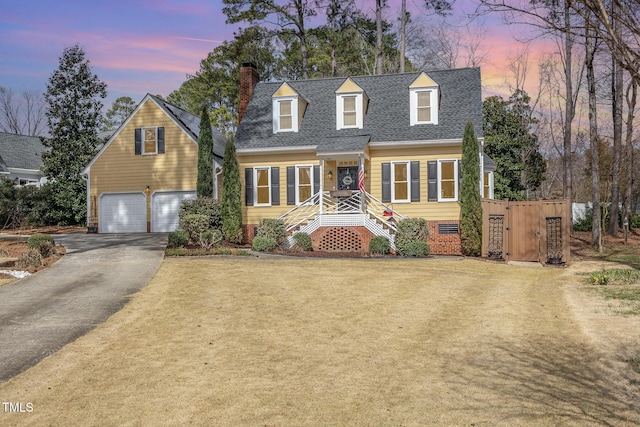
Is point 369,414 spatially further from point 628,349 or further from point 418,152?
point 418,152

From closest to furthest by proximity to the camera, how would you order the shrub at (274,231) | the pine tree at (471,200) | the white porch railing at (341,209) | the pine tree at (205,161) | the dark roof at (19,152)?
the pine tree at (471,200)
the shrub at (274,231)
the white porch railing at (341,209)
the pine tree at (205,161)
the dark roof at (19,152)

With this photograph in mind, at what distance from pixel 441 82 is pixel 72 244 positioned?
1721cm

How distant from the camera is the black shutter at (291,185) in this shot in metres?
24.9

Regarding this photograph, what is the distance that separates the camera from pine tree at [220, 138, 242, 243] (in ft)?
76.1

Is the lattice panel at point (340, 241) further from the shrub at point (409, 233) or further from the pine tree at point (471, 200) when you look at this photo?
the pine tree at point (471, 200)

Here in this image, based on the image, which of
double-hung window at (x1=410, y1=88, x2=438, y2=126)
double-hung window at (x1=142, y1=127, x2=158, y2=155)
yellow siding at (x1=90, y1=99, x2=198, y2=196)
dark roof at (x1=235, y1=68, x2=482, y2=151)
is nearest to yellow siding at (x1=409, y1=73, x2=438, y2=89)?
double-hung window at (x1=410, y1=88, x2=438, y2=126)

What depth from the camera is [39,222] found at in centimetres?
3450

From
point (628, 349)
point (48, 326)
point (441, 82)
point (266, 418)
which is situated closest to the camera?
point (266, 418)

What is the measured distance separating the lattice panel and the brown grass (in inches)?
297

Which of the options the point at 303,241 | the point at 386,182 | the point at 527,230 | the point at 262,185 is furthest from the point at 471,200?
the point at 262,185

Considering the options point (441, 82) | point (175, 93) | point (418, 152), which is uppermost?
point (175, 93)

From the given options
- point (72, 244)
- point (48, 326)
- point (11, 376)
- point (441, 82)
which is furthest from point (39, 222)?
point (11, 376)

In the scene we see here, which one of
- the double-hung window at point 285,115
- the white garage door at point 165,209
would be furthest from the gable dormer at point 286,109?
the white garage door at point 165,209

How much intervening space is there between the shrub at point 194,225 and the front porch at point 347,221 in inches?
130
